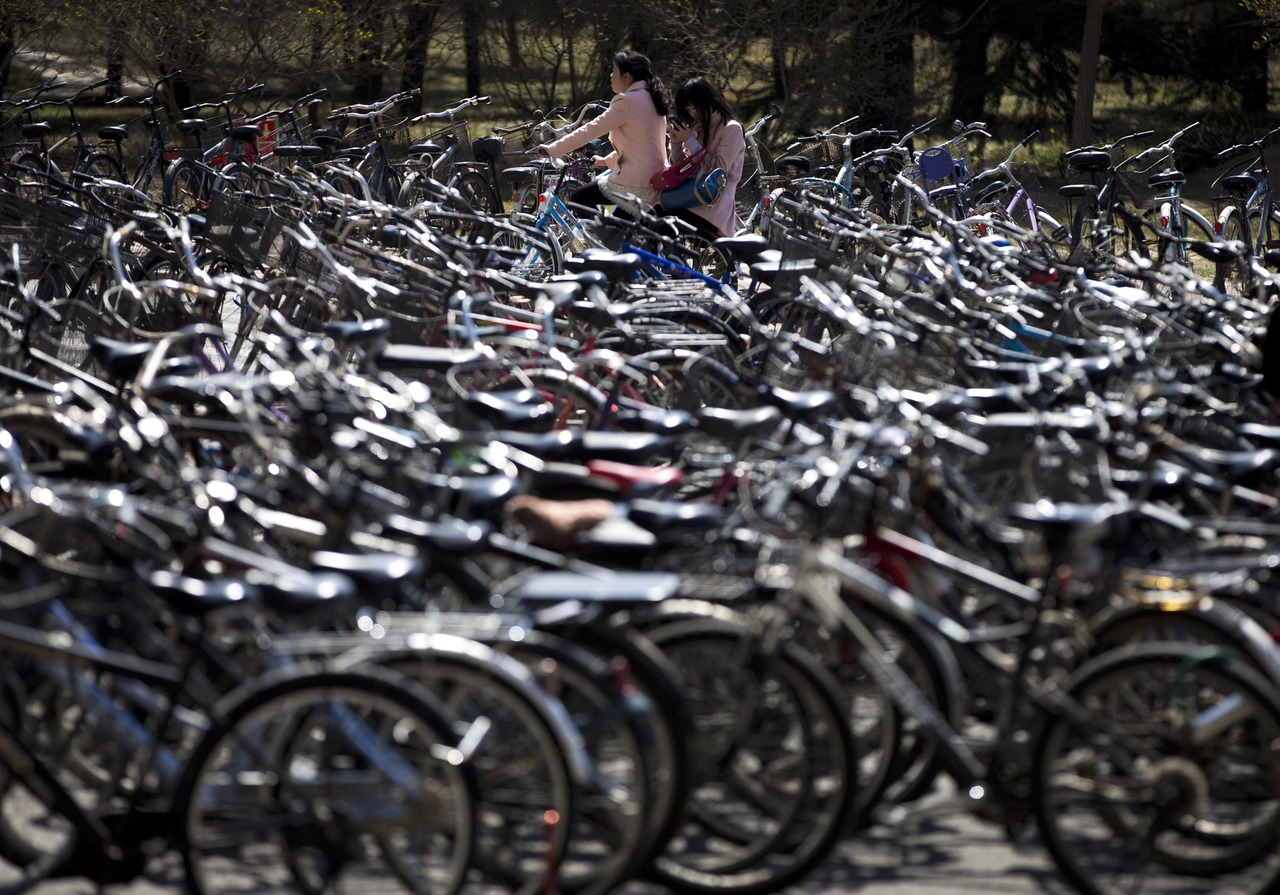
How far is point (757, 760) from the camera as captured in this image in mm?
3654

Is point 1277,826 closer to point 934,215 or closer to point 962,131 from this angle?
point 934,215

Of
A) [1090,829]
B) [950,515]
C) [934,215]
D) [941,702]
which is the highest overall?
[934,215]

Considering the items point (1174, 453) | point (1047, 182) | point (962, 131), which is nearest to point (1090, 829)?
point (1174, 453)

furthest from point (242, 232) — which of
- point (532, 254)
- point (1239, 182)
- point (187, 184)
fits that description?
point (1239, 182)

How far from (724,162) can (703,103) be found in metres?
0.35

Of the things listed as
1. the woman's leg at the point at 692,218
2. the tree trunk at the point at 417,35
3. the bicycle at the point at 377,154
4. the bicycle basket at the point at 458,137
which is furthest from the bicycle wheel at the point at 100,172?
the tree trunk at the point at 417,35

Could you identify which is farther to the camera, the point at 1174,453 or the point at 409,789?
the point at 1174,453

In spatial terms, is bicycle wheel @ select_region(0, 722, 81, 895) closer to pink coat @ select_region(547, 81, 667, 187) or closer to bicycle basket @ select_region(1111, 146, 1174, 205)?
pink coat @ select_region(547, 81, 667, 187)

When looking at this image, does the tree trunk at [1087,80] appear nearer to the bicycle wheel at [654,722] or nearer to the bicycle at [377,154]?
the bicycle at [377,154]

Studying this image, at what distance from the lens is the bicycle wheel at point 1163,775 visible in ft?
11.0

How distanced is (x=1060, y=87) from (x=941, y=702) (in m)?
19.5

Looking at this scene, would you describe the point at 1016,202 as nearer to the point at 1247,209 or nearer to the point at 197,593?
the point at 1247,209

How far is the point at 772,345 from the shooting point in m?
5.36

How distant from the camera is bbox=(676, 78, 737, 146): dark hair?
9.12m
